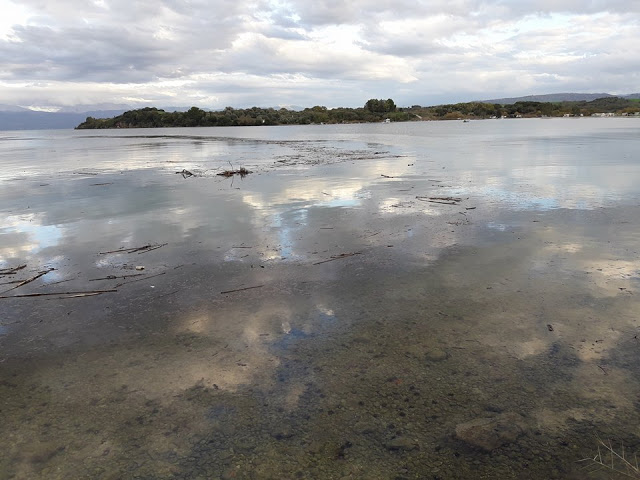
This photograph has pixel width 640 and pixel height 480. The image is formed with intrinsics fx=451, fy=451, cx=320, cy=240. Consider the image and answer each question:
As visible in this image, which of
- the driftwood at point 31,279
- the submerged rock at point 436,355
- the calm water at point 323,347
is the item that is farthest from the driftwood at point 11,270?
the submerged rock at point 436,355

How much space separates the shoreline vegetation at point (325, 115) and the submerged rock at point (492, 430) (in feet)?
523

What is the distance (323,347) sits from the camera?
483 cm

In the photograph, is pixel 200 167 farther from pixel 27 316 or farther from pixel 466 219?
pixel 27 316

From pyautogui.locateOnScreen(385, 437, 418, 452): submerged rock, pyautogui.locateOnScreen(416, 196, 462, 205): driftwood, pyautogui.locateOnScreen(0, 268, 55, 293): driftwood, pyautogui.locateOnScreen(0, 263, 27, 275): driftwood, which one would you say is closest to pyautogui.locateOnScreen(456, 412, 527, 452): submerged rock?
pyautogui.locateOnScreen(385, 437, 418, 452): submerged rock

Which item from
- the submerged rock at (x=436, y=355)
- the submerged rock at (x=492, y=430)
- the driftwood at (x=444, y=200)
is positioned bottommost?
the submerged rock at (x=492, y=430)

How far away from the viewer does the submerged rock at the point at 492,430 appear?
11.2 ft

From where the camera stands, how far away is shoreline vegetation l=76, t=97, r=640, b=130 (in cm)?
16025

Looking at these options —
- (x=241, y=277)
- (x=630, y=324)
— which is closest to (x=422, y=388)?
(x=630, y=324)

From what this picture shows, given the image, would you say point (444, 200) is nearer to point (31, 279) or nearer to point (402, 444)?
point (31, 279)

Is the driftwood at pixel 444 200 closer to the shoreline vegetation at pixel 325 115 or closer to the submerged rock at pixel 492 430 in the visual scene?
the submerged rock at pixel 492 430

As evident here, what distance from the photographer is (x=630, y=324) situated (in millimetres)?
5109

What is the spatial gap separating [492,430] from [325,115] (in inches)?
7535

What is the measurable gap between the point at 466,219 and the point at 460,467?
7929mm

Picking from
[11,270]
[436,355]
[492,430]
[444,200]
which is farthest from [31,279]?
[444,200]
